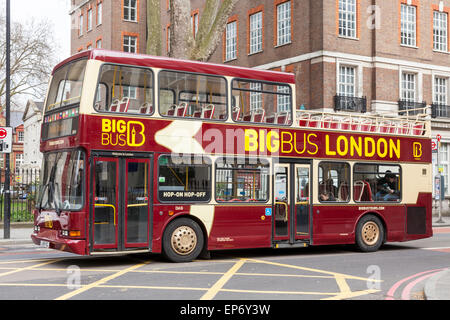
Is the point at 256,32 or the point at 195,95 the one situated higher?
the point at 256,32

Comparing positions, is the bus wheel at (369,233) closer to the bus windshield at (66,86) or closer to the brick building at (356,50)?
the bus windshield at (66,86)

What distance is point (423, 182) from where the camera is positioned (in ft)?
51.4

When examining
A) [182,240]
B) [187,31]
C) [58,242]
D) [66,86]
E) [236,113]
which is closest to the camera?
[58,242]

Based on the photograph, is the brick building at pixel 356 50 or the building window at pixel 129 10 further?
the building window at pixel 129 10

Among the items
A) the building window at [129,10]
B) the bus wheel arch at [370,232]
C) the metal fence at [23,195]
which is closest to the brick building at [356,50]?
the building window at [129,10]

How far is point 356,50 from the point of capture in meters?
28.8

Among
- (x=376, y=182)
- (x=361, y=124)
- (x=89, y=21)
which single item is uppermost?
(x=89, y=21)

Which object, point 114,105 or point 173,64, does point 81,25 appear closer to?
point 173,64

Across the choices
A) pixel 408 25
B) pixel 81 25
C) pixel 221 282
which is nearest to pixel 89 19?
pixel 81 25

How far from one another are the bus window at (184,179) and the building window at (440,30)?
2403 centimetres

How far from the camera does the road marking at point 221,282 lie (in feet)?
26.5

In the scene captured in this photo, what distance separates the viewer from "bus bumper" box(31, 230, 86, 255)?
10.5 metres

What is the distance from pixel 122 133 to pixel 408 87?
75.5ft
